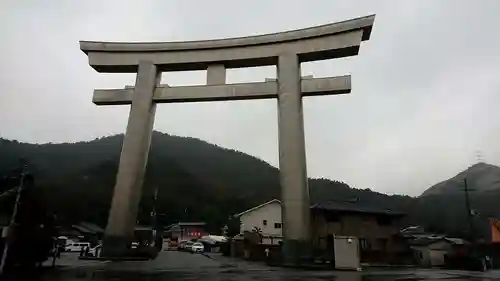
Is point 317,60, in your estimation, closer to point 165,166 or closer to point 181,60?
point 181,60

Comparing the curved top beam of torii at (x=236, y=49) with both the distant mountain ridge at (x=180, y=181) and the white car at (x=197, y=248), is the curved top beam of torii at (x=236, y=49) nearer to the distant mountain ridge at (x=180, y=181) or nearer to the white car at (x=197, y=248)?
the white car at (x=197, y=248)

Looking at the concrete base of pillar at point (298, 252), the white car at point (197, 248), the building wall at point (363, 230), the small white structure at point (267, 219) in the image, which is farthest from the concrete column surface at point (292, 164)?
the white car at point (197, 248)

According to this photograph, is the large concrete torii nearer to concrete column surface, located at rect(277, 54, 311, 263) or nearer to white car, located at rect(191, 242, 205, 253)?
concrete column surface, located at rect(277, 54, 311, 263)

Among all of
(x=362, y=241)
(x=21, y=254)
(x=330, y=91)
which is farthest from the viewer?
(x=362, y=241)

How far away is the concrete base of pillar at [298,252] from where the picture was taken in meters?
13.8

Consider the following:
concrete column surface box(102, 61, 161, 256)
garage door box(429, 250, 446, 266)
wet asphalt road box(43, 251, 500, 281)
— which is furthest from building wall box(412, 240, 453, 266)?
concrete column surface box(102, 61, 161, 256)

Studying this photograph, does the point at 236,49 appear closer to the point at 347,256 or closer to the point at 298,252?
the point at 298,252

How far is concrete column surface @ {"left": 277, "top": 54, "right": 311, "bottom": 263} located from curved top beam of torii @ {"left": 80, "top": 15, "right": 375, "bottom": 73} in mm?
649

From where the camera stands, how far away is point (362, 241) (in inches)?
983

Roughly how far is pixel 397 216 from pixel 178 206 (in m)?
42.8

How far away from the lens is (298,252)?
1380cm

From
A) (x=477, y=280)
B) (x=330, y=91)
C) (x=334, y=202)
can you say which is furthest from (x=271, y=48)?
(x=334, y=202)

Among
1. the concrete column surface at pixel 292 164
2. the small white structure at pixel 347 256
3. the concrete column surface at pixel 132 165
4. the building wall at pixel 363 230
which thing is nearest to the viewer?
the concrete column surface at pixel 292 164

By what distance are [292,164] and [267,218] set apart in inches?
901
